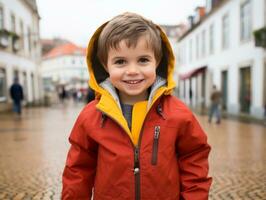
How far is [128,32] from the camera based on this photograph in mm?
1590

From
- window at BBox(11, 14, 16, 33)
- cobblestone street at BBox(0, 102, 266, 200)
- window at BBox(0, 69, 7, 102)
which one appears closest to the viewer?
cobblestone street at BBox(0, 102, 266, 200)

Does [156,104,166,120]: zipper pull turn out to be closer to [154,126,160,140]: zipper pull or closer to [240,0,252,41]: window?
[154,126,160,140]: zipper pull

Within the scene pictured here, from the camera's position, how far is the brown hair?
5.24ft

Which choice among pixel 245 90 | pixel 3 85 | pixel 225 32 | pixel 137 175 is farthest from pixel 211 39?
pixel 137 175

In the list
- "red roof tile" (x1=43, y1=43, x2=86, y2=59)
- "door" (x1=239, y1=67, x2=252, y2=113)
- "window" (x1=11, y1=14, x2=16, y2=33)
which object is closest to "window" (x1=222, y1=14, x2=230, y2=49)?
"door" (x1=239, y1=67, x2=252, y2=113)

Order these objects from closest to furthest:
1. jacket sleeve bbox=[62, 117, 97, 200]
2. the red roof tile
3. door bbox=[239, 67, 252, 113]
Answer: jacket sleeve bbox=[62, 117, 97, 200], door bbox=[239, 67, 252, 113], the red roof tile

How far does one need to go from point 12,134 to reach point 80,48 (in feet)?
231

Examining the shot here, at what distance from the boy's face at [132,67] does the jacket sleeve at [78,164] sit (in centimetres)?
33

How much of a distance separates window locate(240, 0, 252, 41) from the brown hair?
50.1 ft

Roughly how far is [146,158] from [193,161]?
0.28 meters

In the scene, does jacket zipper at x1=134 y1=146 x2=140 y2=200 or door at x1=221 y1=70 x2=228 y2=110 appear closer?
jacket zipper at x1=134 y1=146 x2=140 y2=200

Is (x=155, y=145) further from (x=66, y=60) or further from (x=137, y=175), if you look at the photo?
(x=66, y=60)

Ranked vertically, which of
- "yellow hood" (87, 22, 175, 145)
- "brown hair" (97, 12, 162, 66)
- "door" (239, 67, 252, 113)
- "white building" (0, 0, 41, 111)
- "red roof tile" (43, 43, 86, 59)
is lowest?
"door" (239, 67, 252, 113)

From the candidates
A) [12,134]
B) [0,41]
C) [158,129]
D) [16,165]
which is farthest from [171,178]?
[0,41]
